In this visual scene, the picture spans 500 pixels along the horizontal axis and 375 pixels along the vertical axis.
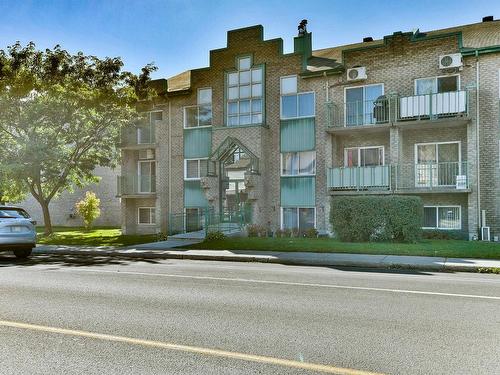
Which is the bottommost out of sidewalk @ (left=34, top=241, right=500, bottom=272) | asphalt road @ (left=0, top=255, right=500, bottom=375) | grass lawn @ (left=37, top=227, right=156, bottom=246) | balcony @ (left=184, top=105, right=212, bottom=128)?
grass lawn @ (left=37, top=227, right=156, bottom=246)

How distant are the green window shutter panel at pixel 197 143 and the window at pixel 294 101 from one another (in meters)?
4.57

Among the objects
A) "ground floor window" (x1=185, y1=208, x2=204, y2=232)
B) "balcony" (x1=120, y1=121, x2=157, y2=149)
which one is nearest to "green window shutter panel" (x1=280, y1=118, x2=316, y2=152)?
"ground floor window" (x1=185, y1=208, x2=204, y2=232)

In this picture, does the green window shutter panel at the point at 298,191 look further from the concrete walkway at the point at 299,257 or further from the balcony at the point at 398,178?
the concrete walkway at the point at 299,257

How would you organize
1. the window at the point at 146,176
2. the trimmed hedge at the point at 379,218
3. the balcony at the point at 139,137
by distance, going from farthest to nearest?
the window at the point at 146,176
the balcony at the point at 139,137
the trimmed hedge at the point at 379,218

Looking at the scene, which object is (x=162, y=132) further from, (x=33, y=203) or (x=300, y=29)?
(x=33, y=203)

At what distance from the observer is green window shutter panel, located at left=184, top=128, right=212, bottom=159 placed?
25875 millimetres

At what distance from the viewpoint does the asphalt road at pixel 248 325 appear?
4.51 metres

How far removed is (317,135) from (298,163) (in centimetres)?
176

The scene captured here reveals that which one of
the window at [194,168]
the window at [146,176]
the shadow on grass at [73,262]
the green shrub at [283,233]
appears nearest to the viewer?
the shadow on grass at [73,262]

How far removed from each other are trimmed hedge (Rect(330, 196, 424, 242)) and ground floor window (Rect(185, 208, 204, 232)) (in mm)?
9966

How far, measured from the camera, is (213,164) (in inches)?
965

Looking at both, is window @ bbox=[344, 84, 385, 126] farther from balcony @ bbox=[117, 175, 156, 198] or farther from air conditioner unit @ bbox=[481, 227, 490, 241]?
balcony @ bbox=[117, 175, 156, 198]

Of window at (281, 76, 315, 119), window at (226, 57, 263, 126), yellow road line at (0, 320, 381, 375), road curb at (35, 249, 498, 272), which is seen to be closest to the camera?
yellow road line at (0, 320, 381, 375)

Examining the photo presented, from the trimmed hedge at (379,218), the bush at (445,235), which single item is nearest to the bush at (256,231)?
the trimmed hedge at (379,218)
